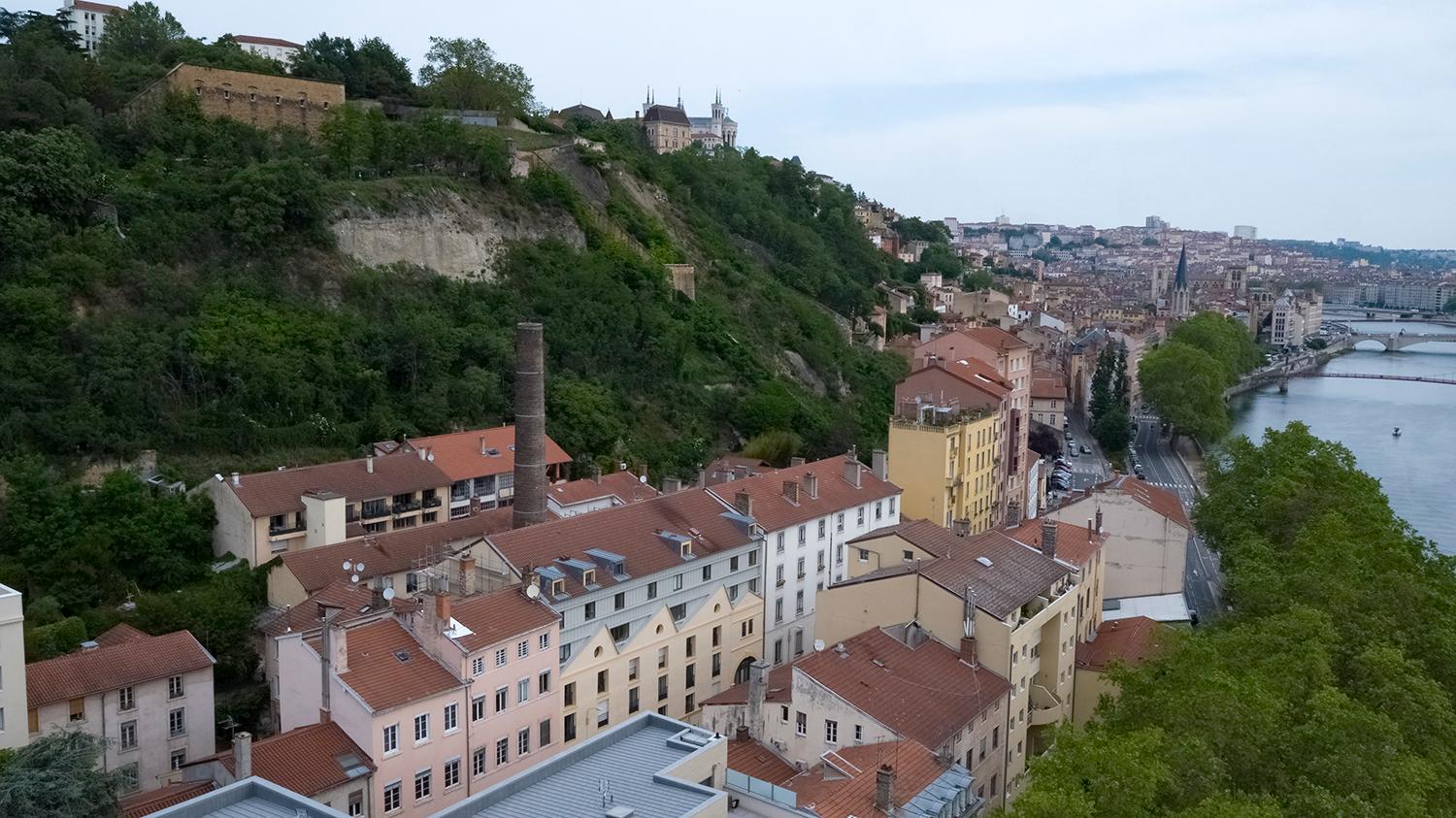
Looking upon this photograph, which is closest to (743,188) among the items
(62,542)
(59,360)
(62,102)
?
(62,102)

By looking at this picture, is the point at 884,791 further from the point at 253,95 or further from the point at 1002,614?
the point at 253,95

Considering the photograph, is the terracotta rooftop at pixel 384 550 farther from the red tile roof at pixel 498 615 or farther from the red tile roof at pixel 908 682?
the red tile roof at pixel 908 682

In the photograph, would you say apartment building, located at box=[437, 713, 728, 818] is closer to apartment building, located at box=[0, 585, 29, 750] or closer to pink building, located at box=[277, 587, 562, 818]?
pink building, located at box=[277, 587, 562, 818]

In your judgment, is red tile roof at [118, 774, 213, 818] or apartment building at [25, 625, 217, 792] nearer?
red tile roof at [118, 774, 213, 818]

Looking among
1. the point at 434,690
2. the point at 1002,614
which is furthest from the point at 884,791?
the point at 434,690

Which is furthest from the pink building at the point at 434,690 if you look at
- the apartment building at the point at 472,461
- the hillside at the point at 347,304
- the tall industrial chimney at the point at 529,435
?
the hillside at the point at 347,304

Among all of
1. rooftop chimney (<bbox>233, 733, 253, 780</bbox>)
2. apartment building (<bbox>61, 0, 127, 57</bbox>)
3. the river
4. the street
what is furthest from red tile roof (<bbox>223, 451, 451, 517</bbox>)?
apartment building (<bbox>61, 0, 127, 57</bbox>)
